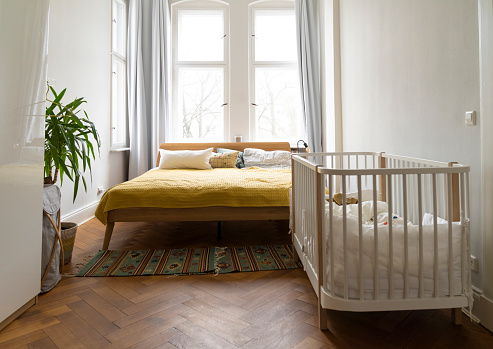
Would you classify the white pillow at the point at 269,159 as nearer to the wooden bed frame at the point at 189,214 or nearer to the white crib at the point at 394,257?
the wooden bed frame at the point at 189,214

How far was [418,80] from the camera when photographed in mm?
1896

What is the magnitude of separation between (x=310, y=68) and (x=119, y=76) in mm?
2394

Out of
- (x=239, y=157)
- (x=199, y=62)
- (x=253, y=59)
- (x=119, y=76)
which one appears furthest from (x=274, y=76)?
(x=119, y=76)

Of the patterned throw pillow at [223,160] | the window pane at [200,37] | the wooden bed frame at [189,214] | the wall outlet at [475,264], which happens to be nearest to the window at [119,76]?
the window pane at [200,37]

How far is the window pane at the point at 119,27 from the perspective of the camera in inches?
154

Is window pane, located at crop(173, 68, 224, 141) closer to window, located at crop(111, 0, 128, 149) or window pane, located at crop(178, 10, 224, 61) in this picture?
window pane, located at crop(178, 10, 224, 61)

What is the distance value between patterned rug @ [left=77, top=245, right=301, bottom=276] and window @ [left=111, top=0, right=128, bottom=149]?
196 cm

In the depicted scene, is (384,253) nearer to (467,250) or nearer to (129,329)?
(467,250)

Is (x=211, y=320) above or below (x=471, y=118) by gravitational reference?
below

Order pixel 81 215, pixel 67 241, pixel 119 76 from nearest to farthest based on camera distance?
pixel 67 241 < pixel 81 215 < pixel 119 76

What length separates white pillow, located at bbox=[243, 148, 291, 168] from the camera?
3665 millimetres

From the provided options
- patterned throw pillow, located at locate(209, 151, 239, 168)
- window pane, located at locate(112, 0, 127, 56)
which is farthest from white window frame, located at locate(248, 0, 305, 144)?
window pane, located at locate(112, 0, 127, 56)

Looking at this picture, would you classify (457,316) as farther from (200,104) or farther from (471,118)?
(200,104)

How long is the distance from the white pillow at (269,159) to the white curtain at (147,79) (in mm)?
1309
